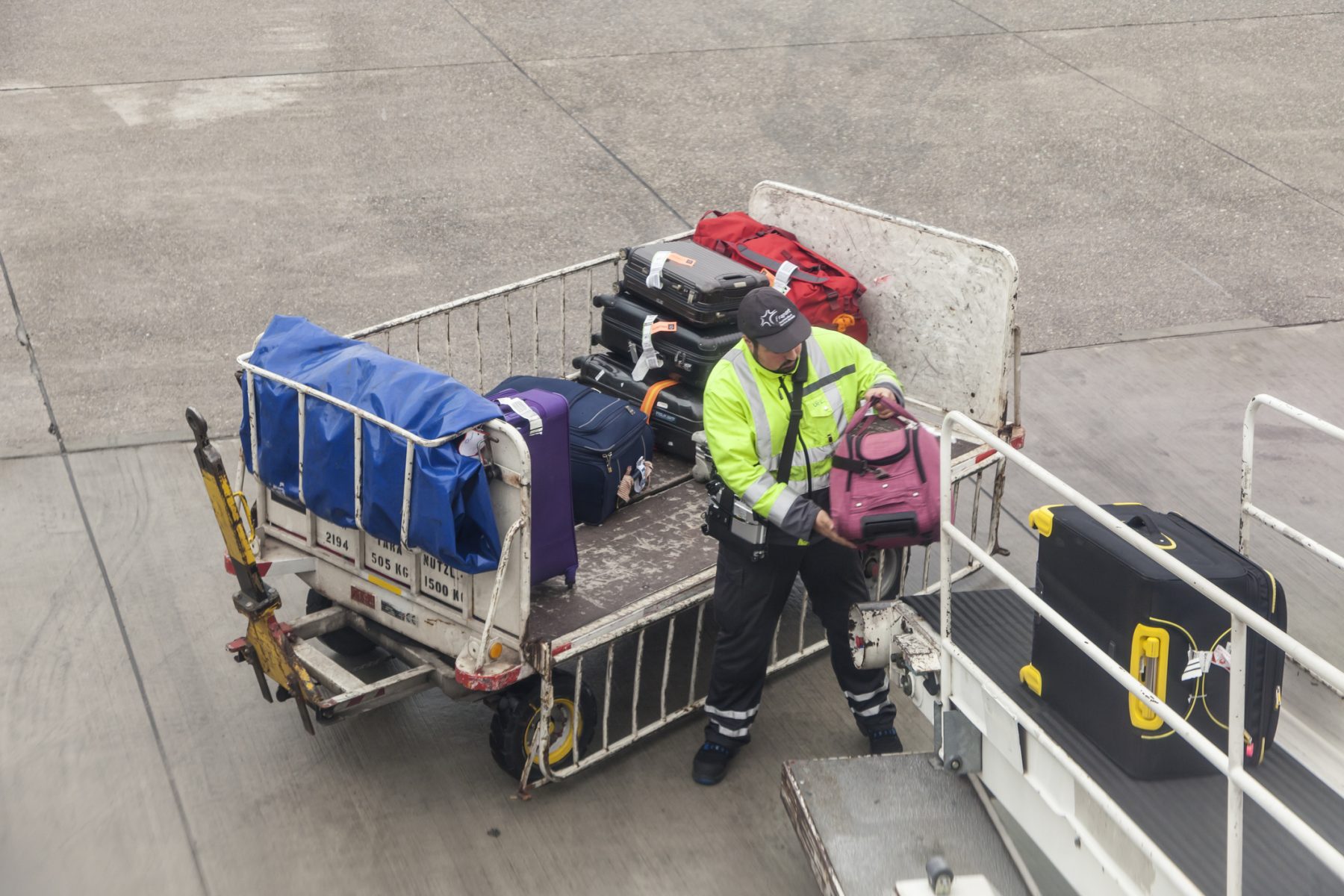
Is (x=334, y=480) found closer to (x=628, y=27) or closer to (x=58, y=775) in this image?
(x=58, y=775)

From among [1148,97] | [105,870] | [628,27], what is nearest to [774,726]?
[105,870]

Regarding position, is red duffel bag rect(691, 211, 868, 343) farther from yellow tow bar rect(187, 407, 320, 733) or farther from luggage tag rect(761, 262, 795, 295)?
yellow tow bar rect(187, 407, 320, 733)

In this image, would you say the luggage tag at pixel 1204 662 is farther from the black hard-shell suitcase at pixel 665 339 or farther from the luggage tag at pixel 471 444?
the black hard-shell suitcase at pixel 665 339

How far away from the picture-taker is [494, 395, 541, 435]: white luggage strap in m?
5.09

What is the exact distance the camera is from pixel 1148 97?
41.9 ft

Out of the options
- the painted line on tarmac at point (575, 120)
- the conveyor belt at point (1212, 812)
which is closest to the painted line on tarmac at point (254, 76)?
the painted line on tarmac at point (575, 120)

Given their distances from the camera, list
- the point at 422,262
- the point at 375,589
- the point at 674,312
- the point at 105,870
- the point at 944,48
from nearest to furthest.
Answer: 1. the point at 105,870
2. the point at 375,589
3. the point at 674,312
4. the point at 422,262
5. the point at 944,48

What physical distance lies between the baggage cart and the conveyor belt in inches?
63.6

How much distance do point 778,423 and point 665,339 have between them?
1.76 metres

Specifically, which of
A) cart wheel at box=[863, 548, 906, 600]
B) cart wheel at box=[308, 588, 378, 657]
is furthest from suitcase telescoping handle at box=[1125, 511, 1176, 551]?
cart wheel at box=[308, 588, 378, 657]

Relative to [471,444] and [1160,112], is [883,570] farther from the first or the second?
[1160,112]

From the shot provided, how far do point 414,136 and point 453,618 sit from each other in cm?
753

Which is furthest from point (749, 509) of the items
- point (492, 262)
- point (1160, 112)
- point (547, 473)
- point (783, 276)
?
point (1160, 112)

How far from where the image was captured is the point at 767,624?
5359 mm
